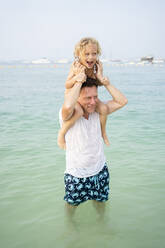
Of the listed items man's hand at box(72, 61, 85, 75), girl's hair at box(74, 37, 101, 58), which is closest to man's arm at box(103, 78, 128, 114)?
man's hand at box(72, 61, 85, 75)

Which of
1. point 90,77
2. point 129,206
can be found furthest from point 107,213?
point 90,77

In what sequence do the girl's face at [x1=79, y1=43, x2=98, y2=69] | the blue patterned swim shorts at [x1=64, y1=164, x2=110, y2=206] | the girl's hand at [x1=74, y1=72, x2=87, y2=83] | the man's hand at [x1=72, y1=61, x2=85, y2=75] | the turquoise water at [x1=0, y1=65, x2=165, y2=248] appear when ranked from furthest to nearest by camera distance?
the turquoise water at [x1=0, y1=65, x2=165, y2=248]
the blue patterned swim shorts at [x1=64, y1=164, x2=110, y2=206]
the girl's face at [x1=79, y1=43, x2=98, y2=69]
the man's hand at [x1=72, y1=61, x2=85, y2=75]
the girl's hand at [x1=74, y1=72, x2=87, y2=83]

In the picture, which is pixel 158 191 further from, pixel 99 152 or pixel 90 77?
pixel 90 77

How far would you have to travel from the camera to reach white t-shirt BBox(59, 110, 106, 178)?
8.79ft

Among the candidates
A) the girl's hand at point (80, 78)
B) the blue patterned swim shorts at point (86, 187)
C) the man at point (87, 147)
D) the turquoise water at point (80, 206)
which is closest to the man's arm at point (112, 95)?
the man at point (87, 147)

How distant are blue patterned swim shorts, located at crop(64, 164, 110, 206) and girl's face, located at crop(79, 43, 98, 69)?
1140mm

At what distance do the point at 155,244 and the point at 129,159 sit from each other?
2.55 metres

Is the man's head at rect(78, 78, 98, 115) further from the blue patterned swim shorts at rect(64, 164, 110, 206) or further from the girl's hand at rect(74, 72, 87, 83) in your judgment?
the blue patterned swim shorts at rect(64, 164, 110, 206)

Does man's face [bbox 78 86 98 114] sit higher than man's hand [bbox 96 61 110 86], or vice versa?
man's hand [bbox 96 61 110 86]

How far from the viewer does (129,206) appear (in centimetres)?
398

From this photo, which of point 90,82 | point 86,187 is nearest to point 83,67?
point 90,82

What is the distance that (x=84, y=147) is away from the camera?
2.71 metres

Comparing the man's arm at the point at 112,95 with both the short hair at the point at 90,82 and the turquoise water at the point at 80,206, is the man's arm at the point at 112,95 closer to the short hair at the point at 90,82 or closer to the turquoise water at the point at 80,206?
the short hair at the point at 90,82

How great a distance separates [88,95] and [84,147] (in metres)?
0.54
